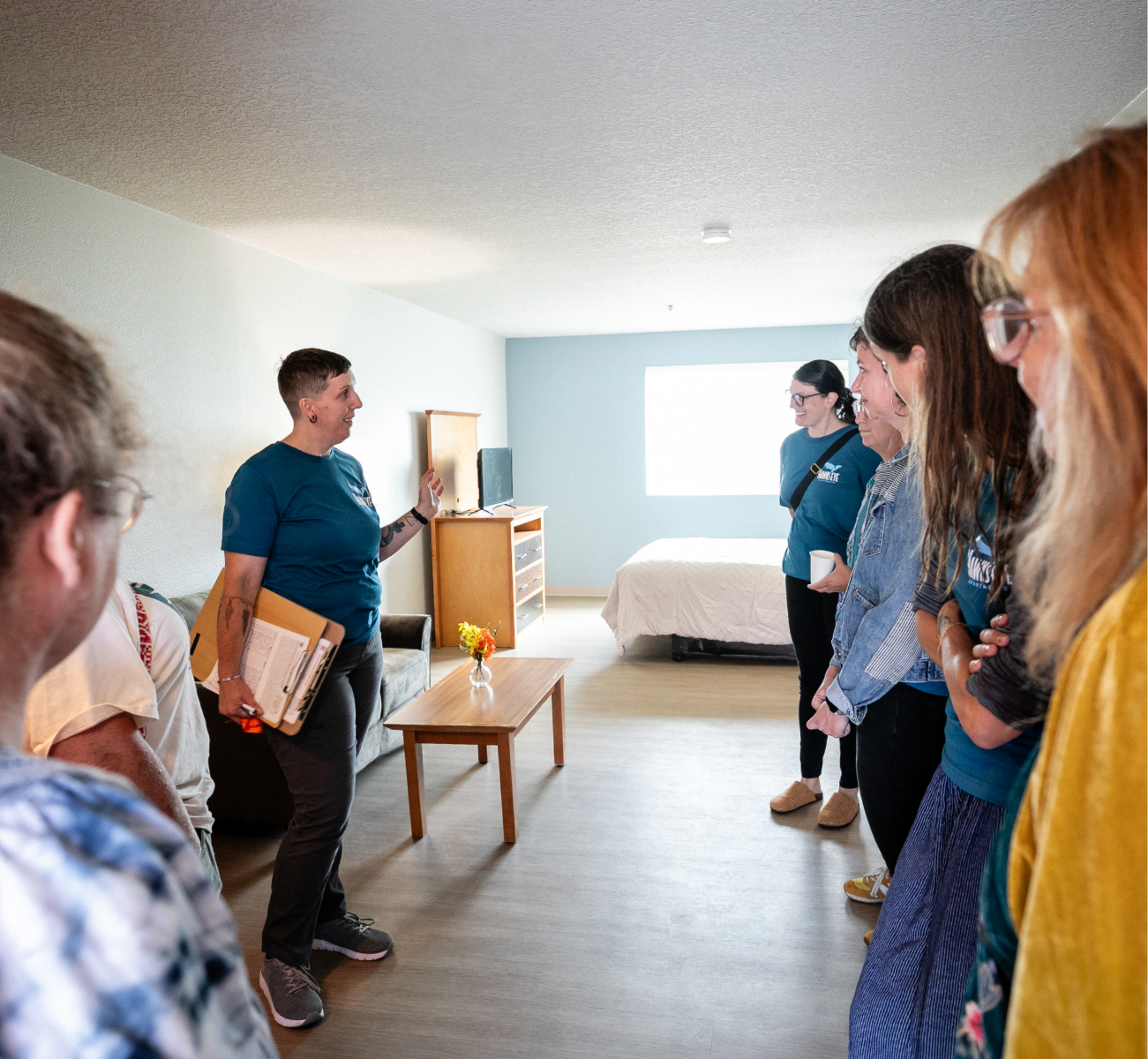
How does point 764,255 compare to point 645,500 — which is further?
point 645,500

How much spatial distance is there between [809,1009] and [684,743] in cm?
189

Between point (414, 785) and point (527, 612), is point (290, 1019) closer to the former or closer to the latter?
point (414, 785)

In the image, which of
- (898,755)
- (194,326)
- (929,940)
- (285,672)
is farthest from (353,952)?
(194,326)

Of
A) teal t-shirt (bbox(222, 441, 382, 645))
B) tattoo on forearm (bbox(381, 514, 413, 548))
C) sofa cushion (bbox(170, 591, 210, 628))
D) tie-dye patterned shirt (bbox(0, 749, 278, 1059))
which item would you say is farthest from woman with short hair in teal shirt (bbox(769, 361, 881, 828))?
tie-dye patterned shirt (bbox(0, 749, 278, 1059))

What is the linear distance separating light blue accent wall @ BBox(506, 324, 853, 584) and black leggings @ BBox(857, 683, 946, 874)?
6.14 m

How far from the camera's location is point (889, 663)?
4.94 ft

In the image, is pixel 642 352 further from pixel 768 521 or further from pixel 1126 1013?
pixel 1126 1013

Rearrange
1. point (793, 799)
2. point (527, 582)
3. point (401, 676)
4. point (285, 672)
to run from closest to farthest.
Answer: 1. point (285, 672)
2. point (793, 799)
3. point (401, 676)
4. point (527, 582)

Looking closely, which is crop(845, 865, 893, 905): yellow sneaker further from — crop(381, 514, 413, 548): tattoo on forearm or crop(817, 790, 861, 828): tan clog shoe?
crop(381, 514, 413, 548): tattoo on forearm

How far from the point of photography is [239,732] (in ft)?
9.89

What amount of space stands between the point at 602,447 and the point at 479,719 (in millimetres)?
5148

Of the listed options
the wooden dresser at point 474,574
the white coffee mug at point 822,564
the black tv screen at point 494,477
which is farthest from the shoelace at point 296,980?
the black tv screen at point 494,477

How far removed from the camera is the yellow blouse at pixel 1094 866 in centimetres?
54

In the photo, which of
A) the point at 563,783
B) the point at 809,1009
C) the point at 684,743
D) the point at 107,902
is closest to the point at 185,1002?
the point at 107,902
